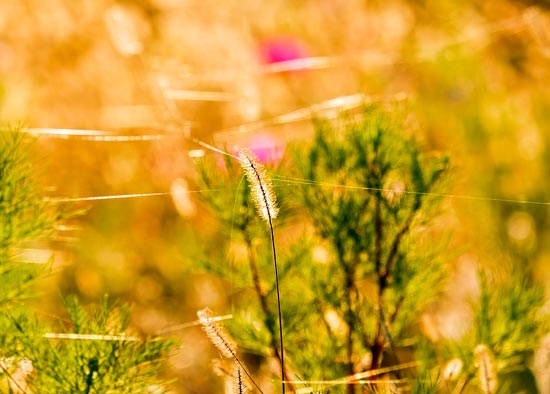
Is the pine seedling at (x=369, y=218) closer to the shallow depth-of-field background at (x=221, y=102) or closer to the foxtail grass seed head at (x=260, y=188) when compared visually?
the foxtail grass seed head at (x=260, y=188)

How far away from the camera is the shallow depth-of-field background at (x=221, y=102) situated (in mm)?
675

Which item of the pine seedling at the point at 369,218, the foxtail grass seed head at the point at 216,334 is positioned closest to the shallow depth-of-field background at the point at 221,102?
the pine seedling at the point at 369,218

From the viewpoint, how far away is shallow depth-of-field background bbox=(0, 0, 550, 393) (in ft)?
2.22

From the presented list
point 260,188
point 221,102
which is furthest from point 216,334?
point 221,102

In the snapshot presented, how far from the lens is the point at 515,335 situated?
0.33 m

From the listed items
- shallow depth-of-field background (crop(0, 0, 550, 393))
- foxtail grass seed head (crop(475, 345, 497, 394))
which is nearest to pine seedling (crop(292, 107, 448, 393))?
foxtail grass seed head (crop(475, 345, 497, 394))

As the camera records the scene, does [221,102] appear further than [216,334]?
Yes

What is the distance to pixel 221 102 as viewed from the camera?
89 cm

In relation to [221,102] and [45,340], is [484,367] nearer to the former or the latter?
[45,340]

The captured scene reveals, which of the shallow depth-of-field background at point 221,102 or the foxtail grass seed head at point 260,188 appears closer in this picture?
the foxtail grass seed head at point 260,188

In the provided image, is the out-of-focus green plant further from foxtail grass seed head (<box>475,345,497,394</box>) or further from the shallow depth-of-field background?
the shallow depth-of-field background

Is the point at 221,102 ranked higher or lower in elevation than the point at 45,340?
higher

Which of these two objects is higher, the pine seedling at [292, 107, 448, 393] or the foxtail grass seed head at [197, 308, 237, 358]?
the pine seedling at [292, 107, 448, 393]

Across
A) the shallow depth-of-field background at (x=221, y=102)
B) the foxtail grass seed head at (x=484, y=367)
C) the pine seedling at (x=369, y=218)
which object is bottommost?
the foxtail grass seed head at (x=484, y=367)
